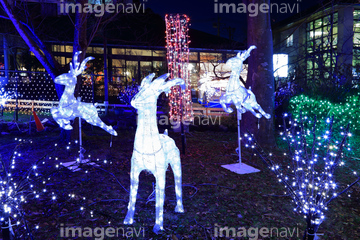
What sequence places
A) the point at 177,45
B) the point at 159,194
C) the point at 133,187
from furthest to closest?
the point at 177,45 → the point at 133,187 → the point at 159,194

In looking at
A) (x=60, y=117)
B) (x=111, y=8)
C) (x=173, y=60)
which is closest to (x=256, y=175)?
(x=60, y=117)

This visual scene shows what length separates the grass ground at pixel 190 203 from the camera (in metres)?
3.48

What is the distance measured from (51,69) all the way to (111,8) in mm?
2575

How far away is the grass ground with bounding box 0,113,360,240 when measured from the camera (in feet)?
11.4

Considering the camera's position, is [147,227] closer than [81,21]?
Yes

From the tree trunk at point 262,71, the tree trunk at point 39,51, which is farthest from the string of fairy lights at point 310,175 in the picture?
the tree trunk at point 39,51

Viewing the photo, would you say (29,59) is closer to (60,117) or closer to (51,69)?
(51,69)

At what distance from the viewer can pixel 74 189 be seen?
4625mm

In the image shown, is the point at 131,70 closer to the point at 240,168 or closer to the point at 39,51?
the point at 39,51

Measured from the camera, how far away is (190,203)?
415 centimetres

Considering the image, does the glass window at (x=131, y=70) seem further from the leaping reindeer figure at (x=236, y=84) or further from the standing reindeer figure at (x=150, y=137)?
the standing reindeer figure at (x=150, y=137)

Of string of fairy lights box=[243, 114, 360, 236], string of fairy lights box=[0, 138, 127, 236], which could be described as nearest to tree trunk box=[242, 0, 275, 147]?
string of fairy lights box=[243, 114, 360, 236]

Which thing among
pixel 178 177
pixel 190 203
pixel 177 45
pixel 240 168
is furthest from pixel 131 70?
pixel 178 177

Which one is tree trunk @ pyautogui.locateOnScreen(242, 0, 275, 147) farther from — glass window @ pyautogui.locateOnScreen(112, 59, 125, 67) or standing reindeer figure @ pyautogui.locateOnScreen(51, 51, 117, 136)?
glass window @ pyautogui.locateOnScreen(112, 59, 125, 67)
